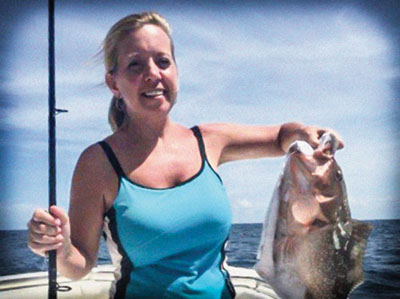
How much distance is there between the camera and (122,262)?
1527mm

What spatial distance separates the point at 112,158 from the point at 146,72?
0.96ft

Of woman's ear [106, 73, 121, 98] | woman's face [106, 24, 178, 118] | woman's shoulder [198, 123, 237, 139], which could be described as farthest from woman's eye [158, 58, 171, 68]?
woman's shoulder [198, 123, 237, 139]

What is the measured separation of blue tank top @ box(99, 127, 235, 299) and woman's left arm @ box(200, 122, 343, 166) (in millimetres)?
219

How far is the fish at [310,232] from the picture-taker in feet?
5.03

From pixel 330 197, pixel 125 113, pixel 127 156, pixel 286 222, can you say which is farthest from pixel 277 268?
pixel 125 113

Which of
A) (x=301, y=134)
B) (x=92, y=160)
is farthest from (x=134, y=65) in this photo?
(x=301, y=134)

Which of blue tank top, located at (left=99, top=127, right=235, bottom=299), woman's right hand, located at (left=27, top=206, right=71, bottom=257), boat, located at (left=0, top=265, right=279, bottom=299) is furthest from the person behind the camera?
boat, located at (left=0, top=265, right=279, bottom=299)

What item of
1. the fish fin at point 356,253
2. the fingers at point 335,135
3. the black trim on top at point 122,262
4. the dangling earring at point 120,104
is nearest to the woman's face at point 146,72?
the dangling earring at point 120,104

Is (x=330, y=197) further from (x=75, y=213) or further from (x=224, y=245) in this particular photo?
(x=75, y=213)

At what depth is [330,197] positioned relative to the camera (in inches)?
61.7

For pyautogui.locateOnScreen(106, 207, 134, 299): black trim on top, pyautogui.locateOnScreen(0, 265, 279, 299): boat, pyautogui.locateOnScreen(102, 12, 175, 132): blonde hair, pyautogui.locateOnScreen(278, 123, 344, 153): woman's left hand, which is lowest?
pyautogui.locateOnScreen(0, 265, 279, 299): boat

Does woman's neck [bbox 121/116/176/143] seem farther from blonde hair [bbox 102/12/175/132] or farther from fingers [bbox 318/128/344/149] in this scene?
fingers [bbox 318/128/344/149]

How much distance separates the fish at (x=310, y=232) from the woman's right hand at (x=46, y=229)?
627 mm

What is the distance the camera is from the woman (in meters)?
1.49
